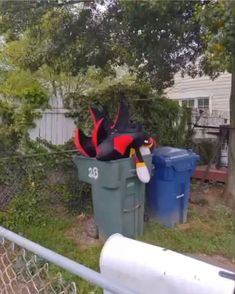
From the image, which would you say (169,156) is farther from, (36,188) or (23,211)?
(23,211)

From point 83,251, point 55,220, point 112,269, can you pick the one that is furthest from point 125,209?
Answer: point 112,269

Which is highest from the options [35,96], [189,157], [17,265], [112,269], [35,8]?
[35,8]

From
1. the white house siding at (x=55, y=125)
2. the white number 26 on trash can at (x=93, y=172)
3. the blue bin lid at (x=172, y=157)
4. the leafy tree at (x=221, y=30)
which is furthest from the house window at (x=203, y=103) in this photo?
the leafy tree at (x=221, y=30)

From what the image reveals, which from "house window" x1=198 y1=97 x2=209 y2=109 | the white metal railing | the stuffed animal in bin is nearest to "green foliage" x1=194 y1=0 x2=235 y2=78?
the stuffed animal in bin

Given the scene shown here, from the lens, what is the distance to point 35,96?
5.84 meters

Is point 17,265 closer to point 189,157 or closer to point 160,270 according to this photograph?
point 160,270

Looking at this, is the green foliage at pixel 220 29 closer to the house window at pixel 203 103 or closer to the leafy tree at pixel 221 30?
the leafy tree at pixel 221 30

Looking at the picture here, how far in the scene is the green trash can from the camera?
179 inches

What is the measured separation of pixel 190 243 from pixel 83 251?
133 cm

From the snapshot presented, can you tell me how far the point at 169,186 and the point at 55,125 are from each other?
7.04ft

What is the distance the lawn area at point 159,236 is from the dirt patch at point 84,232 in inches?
0.6

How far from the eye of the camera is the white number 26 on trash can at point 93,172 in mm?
4678

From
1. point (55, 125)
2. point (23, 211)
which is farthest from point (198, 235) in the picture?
point (55, 125)

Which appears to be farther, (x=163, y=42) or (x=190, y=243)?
(x=163, y=42)
